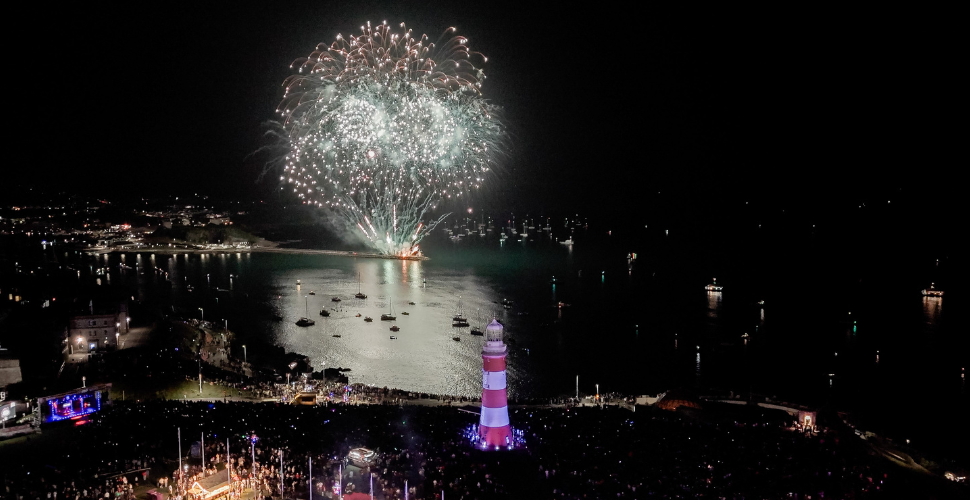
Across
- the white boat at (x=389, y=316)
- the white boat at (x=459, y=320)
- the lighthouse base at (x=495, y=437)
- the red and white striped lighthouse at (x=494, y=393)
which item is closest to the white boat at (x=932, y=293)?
the white boat at (x=459, y=320)

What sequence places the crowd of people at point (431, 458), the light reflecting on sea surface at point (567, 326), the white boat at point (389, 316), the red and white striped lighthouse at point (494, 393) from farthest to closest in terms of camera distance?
the white boat at point (389, 316) < the light reflecting on sea surface at point (567, 326) < the red and white striped lighthouse at point (494, 393) < the crowd of people at point (431, 458)

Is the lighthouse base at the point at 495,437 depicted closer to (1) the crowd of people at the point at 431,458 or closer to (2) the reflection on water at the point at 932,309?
(1) the crowd of people at the point at 431,458

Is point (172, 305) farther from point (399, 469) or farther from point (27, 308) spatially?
point (399, 469)

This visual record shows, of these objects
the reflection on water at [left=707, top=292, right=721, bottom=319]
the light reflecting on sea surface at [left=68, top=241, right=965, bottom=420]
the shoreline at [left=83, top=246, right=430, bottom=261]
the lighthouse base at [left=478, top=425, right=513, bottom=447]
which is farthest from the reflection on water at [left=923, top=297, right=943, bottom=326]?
the shoreline at [left=83, top=246, right=430, bottom=261]

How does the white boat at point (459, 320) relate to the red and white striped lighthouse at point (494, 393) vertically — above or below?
below

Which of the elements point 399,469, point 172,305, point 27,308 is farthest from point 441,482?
point 172,305

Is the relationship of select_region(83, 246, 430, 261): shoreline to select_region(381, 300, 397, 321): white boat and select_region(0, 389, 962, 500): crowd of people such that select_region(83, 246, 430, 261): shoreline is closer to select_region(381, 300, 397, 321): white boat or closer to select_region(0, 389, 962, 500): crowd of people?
select_region(381, 300, 397, 321): white boat

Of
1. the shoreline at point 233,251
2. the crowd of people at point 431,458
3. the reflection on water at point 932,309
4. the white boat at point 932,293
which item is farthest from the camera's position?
the shoreline at point 233,251

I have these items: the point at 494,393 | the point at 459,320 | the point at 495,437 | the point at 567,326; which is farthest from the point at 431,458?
the point at 567,326
